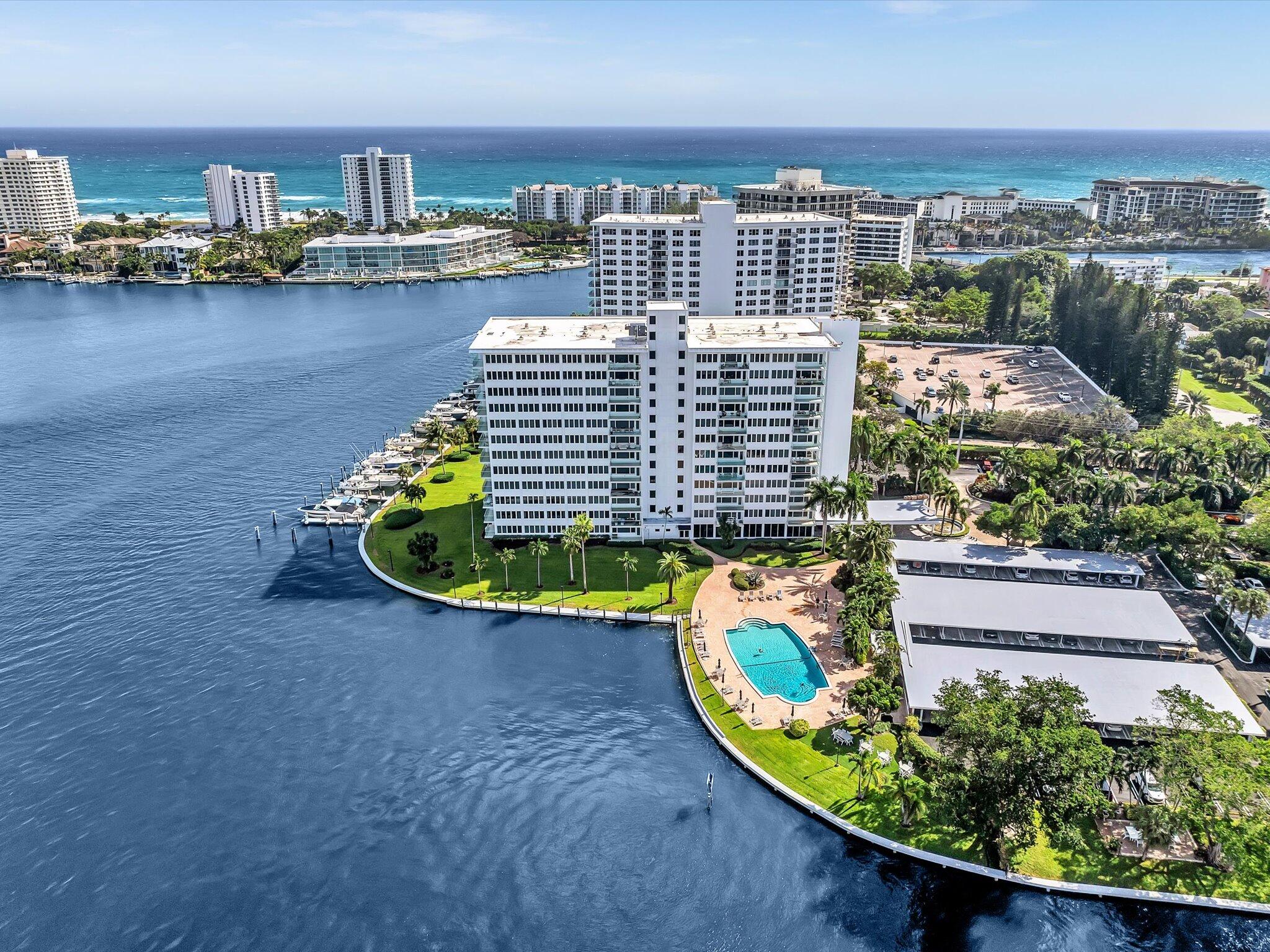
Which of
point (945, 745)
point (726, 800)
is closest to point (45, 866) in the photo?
point (726, 800)

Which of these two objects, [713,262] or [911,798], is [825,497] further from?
[713,262]

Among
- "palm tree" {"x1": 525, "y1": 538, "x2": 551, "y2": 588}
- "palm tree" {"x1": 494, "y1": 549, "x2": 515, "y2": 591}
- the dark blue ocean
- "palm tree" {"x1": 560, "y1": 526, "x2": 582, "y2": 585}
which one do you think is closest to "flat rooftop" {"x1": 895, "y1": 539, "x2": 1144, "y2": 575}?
the dark blue ocean

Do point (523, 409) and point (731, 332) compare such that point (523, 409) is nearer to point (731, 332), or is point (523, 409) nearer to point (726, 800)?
point (731, 332)

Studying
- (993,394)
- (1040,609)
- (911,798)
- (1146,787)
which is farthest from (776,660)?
(993,394)

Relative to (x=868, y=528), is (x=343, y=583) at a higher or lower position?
lower

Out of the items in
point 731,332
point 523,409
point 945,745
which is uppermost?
point 731,332

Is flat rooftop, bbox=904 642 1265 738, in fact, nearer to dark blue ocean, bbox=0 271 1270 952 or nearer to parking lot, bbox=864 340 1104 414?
dark blue ocean, bbox=0 271 1270 952
